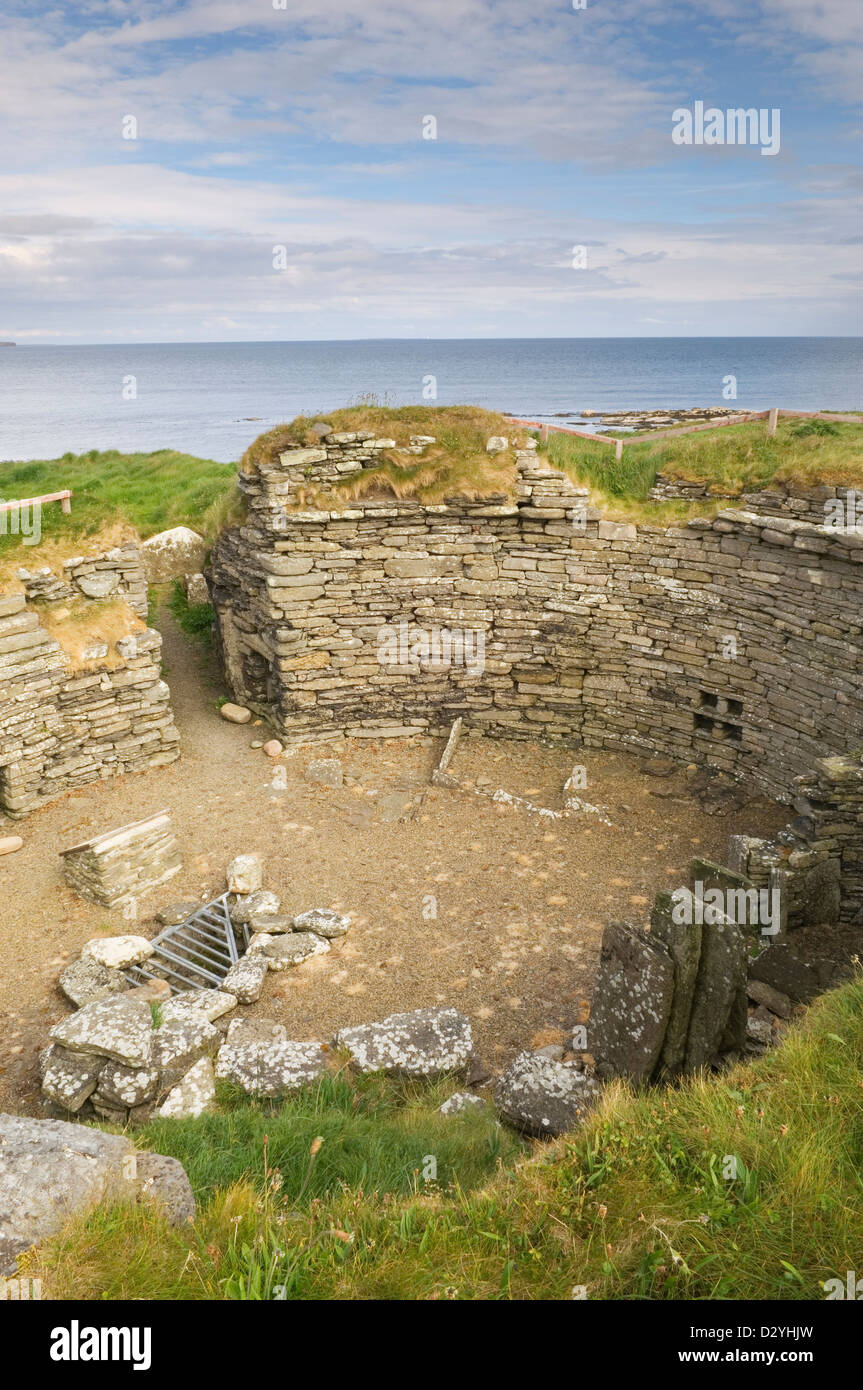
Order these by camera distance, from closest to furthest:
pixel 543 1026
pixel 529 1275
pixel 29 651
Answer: pixel 529 1275
pixel 543 1026
pixel 29 651

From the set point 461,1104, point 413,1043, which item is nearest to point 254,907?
point 413,1043

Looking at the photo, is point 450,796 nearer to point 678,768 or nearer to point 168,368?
point 678,768

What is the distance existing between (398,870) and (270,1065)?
13.4ft

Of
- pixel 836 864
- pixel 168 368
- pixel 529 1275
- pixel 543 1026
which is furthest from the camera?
pixel 168 368

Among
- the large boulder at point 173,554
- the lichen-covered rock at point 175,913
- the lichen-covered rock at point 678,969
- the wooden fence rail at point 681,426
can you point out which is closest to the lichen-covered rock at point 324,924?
the lichen-covered rock at point 175,913

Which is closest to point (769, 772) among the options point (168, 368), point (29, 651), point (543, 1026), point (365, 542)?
point (543, 1026)

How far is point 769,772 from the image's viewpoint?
502 inches

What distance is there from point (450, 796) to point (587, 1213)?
29.4 feet

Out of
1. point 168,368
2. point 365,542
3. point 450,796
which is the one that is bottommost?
point 450,796

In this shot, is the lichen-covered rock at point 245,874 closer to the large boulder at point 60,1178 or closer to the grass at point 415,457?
the grass at point 415,457

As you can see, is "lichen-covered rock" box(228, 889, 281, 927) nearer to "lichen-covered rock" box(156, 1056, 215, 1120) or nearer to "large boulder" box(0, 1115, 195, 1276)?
"lichen-covered rock" box(156, 1056, 215, 1120)

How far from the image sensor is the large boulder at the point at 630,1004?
268 inches

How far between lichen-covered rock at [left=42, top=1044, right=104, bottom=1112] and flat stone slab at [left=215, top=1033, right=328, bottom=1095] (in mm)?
1085

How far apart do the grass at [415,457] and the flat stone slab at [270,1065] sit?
8.61 meters
